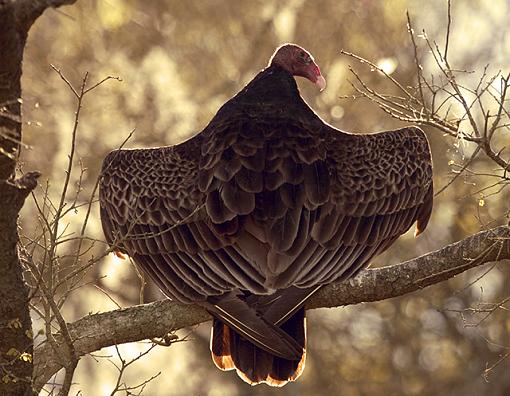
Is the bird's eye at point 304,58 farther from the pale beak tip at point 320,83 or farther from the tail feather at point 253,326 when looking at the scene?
the tail feather at point 253,326

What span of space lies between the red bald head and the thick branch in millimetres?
2045

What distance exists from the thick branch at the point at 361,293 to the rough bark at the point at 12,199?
28.4 inches

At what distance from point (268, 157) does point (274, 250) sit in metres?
0.49

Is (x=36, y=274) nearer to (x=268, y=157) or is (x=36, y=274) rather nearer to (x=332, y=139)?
(x=268, y=157)

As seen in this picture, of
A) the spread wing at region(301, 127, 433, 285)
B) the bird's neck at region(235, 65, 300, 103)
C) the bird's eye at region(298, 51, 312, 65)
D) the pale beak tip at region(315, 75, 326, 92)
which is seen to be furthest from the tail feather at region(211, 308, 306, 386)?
the bird's eye at region(298, 51, 312, 65)

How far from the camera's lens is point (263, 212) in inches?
257

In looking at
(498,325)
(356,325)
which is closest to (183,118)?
(356,325)

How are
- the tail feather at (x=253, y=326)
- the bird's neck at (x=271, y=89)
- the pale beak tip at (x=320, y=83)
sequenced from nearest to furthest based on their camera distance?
the tail feather at (x=253, y=326), the bird's neck at (x=271, y=89), the pale beak tip at (x=320, y=83)

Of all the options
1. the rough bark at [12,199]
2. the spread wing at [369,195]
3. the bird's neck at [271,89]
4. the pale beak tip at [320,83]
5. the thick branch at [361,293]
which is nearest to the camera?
the rough bark at [12,199]

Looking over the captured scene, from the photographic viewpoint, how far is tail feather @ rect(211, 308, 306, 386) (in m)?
6.43

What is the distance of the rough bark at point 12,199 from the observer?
4789mm

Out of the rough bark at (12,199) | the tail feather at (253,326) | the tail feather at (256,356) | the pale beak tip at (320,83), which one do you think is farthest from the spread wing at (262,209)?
the rough bark at (12,199)

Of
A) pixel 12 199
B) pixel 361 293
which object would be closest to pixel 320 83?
pixel 361 293

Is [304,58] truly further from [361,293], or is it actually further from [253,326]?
[253,326]
